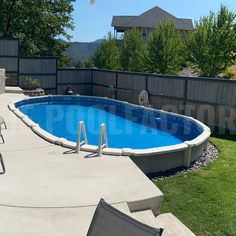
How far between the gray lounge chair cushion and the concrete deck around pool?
127cm

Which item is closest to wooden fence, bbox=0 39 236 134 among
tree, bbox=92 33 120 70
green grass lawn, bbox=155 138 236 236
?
green grass lawn, bbox=155 138 236 236

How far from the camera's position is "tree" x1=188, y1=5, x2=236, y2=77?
2544cm

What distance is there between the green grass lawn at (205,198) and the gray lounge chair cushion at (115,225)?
2909mm

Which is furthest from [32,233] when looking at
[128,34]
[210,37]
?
[128,34]

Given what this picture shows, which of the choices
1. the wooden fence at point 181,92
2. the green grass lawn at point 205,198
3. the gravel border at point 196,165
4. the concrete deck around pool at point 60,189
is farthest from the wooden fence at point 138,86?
the concrete deck around pool at point 60,189

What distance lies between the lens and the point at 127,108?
19453 millimetres

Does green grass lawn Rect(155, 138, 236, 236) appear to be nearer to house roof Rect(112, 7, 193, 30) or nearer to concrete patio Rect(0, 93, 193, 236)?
concrete patio Rect(0, 93, 193, 236)

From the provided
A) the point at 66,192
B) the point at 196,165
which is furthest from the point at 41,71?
the point at 66,192

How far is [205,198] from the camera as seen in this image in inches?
292

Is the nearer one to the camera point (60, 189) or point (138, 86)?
point (60, 189)

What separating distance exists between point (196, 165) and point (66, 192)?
498cm

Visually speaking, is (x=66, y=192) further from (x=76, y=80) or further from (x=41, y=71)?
(x=76, y=80)

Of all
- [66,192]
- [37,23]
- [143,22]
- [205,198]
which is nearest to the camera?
[66,192]

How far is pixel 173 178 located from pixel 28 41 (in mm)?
29783
